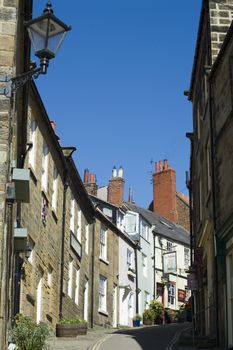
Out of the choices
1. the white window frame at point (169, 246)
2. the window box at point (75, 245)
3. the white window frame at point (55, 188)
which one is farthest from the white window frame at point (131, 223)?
the white window frame at point (55, 188)

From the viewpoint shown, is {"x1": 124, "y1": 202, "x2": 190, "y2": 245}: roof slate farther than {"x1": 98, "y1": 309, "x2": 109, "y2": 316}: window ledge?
Yes

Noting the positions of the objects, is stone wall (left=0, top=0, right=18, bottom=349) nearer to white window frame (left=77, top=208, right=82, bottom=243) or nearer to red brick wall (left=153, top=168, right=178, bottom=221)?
white window frame (left=77, top=208, right=82, bottom=243)

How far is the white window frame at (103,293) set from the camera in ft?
106

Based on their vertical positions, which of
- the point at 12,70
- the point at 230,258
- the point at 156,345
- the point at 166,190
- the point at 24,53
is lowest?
the point at 156,345

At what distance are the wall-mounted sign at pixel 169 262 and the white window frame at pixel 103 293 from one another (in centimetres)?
1215

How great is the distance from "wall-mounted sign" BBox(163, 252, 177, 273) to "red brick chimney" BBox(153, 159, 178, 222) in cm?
662

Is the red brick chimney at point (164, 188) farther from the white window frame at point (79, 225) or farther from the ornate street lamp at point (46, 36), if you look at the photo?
the ornate street lamp at point (46, 36)

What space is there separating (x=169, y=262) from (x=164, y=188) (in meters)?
7.20

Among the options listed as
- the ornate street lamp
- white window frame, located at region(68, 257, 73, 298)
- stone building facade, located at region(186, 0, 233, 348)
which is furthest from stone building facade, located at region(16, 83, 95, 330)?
the ornate street lamp

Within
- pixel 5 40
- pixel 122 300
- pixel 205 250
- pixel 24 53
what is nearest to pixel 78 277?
pixel 205 250

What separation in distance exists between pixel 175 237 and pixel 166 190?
4245 mm

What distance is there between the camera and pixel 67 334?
794 inches

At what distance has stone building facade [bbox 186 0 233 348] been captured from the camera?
15.4 m

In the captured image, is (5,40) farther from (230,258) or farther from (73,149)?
(73,149)
